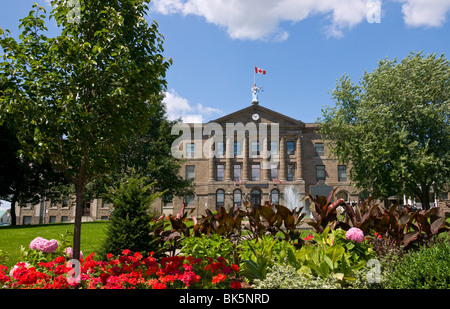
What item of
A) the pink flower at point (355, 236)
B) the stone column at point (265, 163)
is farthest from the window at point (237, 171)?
the pink flower at point (355, 236)

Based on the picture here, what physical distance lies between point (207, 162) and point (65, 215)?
24.3 metres

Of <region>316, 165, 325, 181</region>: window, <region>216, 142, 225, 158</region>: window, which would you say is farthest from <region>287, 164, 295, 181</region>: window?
<region>216, 142, 225, 158</region>: window

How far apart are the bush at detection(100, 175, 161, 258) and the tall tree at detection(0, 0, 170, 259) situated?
3.92 ft

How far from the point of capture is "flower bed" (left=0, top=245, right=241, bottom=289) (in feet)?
15.4

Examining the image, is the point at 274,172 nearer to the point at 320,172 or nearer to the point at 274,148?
the point at 274,148

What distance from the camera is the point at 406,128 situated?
2508 centimetres

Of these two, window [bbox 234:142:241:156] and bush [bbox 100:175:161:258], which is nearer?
bush [bbox 100:175:161:258]

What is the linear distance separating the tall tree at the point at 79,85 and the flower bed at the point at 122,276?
2.59 ft

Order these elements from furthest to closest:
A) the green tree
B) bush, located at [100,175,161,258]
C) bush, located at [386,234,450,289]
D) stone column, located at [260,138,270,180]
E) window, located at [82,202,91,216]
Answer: window, located at [82,202,91,216] → stone column, located at [260,138,270,180] → the green tree → bush, located at [100,175,161,258] → bush, located at [386,234,450,289]

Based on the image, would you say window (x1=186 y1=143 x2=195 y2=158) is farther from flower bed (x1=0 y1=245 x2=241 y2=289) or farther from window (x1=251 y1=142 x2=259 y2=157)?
flower bed (x1=0 y1=245 x2=241 y2=289)

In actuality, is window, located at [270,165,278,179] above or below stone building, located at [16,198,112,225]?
above

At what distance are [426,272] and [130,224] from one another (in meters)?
5.53

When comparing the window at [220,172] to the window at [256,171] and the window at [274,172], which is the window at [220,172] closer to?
the window at [256,171]
